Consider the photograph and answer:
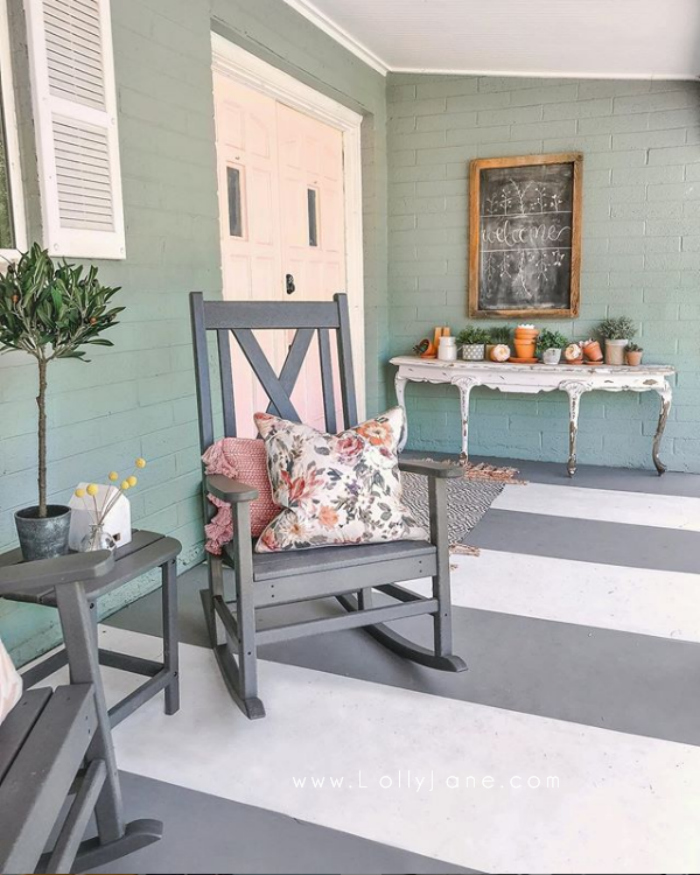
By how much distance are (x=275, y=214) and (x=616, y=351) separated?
7.14ft

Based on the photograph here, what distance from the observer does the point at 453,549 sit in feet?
10.7

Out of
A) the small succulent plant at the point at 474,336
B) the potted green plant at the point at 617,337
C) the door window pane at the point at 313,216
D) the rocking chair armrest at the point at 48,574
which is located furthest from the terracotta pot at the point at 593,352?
the rocking chair armrest at the point at 48,574

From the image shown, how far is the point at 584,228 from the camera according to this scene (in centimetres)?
462

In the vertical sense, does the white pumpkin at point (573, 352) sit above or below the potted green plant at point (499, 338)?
below

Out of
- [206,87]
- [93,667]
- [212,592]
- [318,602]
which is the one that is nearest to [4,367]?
[212,592]

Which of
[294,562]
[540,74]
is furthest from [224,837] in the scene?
[540,74]

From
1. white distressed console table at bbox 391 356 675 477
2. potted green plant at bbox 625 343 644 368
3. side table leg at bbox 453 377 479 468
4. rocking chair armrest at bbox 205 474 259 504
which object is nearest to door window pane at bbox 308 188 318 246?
white distressed console table at bbox 391 356 675 477

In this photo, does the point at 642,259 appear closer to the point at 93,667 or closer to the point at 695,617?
the point at 695,617

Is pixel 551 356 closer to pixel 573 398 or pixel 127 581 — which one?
pixel 573 398

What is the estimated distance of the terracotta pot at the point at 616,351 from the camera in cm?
447

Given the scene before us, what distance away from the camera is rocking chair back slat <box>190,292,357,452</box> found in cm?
234

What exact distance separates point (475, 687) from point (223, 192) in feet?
8.17

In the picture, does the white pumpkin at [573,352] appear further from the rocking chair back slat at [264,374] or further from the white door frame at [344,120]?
the rocking chair back slat at [264,374]

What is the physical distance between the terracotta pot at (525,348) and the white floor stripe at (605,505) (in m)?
0.88
